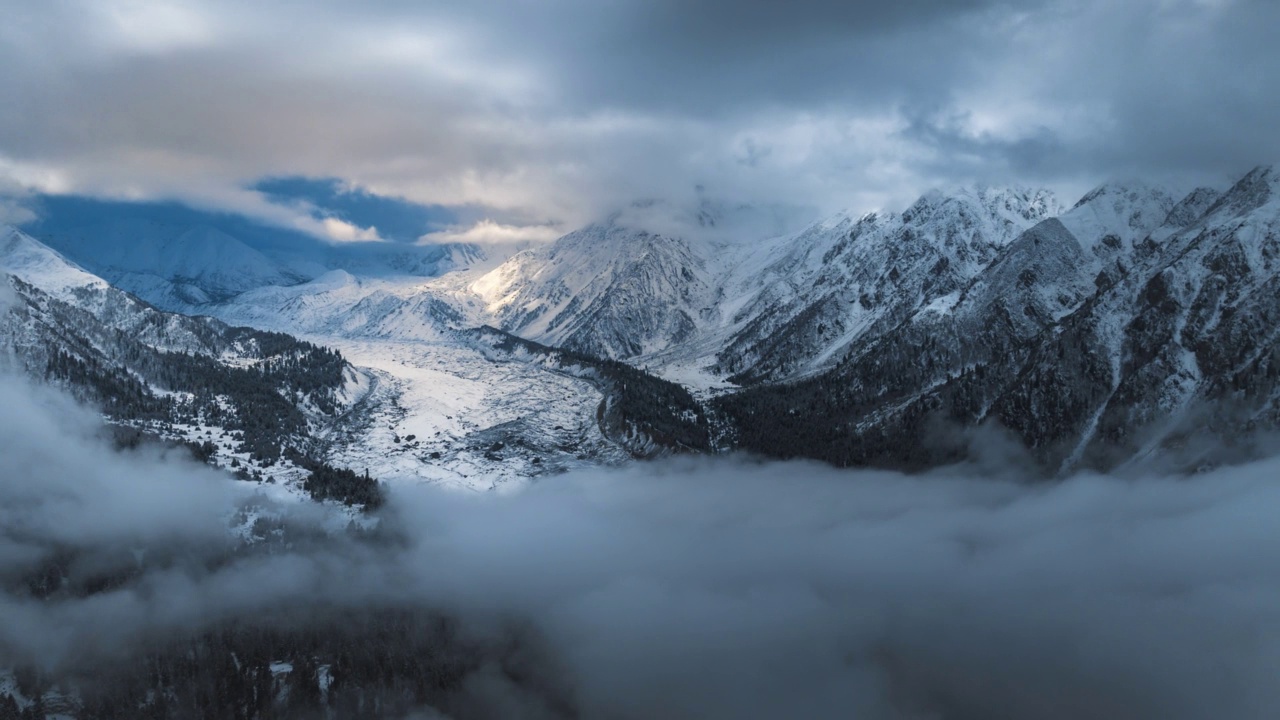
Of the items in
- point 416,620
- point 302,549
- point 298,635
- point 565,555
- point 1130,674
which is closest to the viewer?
point 1130,674

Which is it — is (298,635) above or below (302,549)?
below

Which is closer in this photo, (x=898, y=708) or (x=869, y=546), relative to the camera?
(x=898, y=708)

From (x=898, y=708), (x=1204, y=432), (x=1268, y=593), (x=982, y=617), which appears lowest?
(x=898, y=708)

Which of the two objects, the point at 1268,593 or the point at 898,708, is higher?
the point at 1268,593

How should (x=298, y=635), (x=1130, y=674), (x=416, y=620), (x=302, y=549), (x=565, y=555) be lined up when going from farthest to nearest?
(x=565, y=555)
(x=302, y=549)
(x=416, y=620)
(x=298, y=635)
(x=1130, y=674)

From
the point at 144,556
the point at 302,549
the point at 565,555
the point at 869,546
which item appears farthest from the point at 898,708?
the point at 144,556

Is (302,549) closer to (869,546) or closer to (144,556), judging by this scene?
(144,556)

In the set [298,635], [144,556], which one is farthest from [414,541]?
[144,556]

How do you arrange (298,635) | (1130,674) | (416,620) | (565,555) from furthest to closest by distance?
(565,555) < (416,620) < (298,635) < (1130,674)

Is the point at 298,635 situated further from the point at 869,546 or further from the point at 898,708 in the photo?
the point at 869,546
